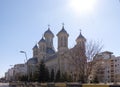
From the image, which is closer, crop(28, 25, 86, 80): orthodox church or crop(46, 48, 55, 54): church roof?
crop(28, 25, 86, 80): orthodox church

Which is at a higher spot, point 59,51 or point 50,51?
point 50,51

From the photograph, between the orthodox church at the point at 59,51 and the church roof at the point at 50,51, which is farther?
the church roof at the point at 50,51

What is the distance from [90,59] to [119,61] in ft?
234

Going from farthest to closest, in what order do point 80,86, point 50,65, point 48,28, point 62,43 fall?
point 48,28 → point 50,65 → point 62,43 → point 80,86

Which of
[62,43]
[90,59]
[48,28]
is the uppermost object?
[48,28]

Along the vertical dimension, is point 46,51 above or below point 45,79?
above

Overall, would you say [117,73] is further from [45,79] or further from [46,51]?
[45,79]

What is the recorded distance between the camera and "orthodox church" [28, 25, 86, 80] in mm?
77588

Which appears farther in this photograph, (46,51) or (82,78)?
(46,51)

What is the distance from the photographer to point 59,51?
92875mm

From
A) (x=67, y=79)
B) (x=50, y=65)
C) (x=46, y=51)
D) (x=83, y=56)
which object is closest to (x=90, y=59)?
(x=83, y=56)

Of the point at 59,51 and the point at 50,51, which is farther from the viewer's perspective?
the point at 50,51

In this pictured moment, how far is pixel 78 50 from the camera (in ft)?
206

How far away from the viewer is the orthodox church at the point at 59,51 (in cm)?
7759
